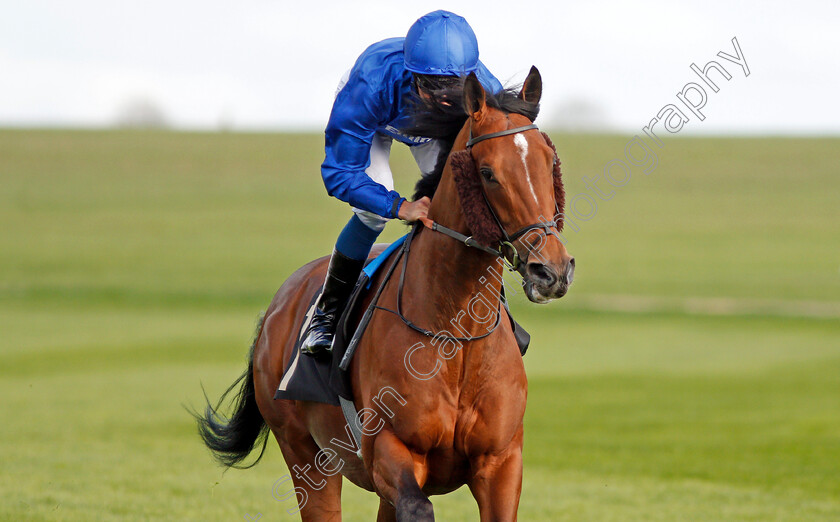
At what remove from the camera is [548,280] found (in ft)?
11.0

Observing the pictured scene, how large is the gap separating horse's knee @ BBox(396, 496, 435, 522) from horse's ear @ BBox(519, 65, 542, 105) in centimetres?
159

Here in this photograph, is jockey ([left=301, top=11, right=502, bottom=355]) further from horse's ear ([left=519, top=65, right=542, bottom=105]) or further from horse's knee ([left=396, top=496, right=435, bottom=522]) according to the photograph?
horse's knee ([left=396, top=496, right=435, bottom=522])

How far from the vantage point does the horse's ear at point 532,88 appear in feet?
12.7

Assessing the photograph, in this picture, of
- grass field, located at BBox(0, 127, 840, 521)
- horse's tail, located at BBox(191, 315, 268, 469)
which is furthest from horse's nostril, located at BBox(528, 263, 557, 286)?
grass field, located at BBox(0, 127, 840, 521)

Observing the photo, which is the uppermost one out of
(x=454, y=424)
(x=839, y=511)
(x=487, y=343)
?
(x=487, y=343)

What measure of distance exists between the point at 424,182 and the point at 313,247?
3194 cm

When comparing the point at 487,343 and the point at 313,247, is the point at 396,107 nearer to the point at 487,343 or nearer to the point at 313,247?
the point at 487,343

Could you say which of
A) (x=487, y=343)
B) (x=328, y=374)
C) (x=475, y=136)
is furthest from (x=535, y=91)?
(x=328, y=374)

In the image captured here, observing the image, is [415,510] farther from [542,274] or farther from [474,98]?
[474,98]

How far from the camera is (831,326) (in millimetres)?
20922

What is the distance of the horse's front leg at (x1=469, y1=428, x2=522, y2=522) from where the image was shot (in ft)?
12.8

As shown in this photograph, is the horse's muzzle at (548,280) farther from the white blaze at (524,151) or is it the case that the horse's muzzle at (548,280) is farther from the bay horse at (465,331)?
the white blaze at (524,151)

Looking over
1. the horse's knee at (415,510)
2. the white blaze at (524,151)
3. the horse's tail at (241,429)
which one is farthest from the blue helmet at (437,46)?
the horse's tail at (241,429)

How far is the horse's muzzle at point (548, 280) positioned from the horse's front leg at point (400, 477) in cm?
93
